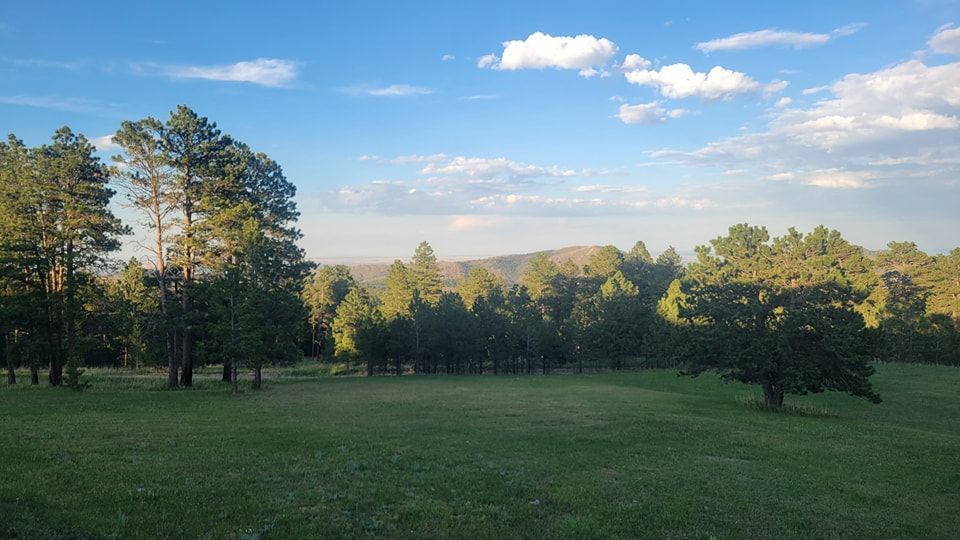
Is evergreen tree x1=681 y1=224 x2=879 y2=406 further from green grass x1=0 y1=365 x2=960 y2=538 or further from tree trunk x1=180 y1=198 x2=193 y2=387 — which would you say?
tree trunk x1=180 y1=198 x2=193 y2=387

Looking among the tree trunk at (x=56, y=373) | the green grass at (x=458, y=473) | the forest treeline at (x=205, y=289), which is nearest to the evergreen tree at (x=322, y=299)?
the forest treeline at (x=205, y=289)

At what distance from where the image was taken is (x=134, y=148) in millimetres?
40156

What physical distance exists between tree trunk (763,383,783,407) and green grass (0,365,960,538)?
5.07m

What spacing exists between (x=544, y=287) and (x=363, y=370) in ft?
144

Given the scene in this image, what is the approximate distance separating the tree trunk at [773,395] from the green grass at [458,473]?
5070mm

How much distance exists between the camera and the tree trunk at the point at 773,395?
34.1 m

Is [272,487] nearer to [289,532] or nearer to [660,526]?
[289,532]

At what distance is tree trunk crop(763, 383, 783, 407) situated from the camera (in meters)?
34.1

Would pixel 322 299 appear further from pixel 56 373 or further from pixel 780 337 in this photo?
pixel 780 337

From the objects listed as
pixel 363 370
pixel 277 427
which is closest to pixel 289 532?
pixel 277 427

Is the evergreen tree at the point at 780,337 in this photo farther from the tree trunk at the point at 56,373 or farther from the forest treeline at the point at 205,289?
the tree trunk at the point at 56,373

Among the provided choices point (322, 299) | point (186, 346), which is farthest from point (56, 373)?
point (322, 299)

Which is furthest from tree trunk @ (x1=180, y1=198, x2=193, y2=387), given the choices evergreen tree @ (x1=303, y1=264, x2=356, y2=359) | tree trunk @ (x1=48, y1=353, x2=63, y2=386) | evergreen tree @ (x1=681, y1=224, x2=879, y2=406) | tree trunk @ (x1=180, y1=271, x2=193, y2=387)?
evergreen tree @ (x1=303, y1=264, x2=356, y2=359)

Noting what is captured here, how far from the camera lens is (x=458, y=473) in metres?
14.5
